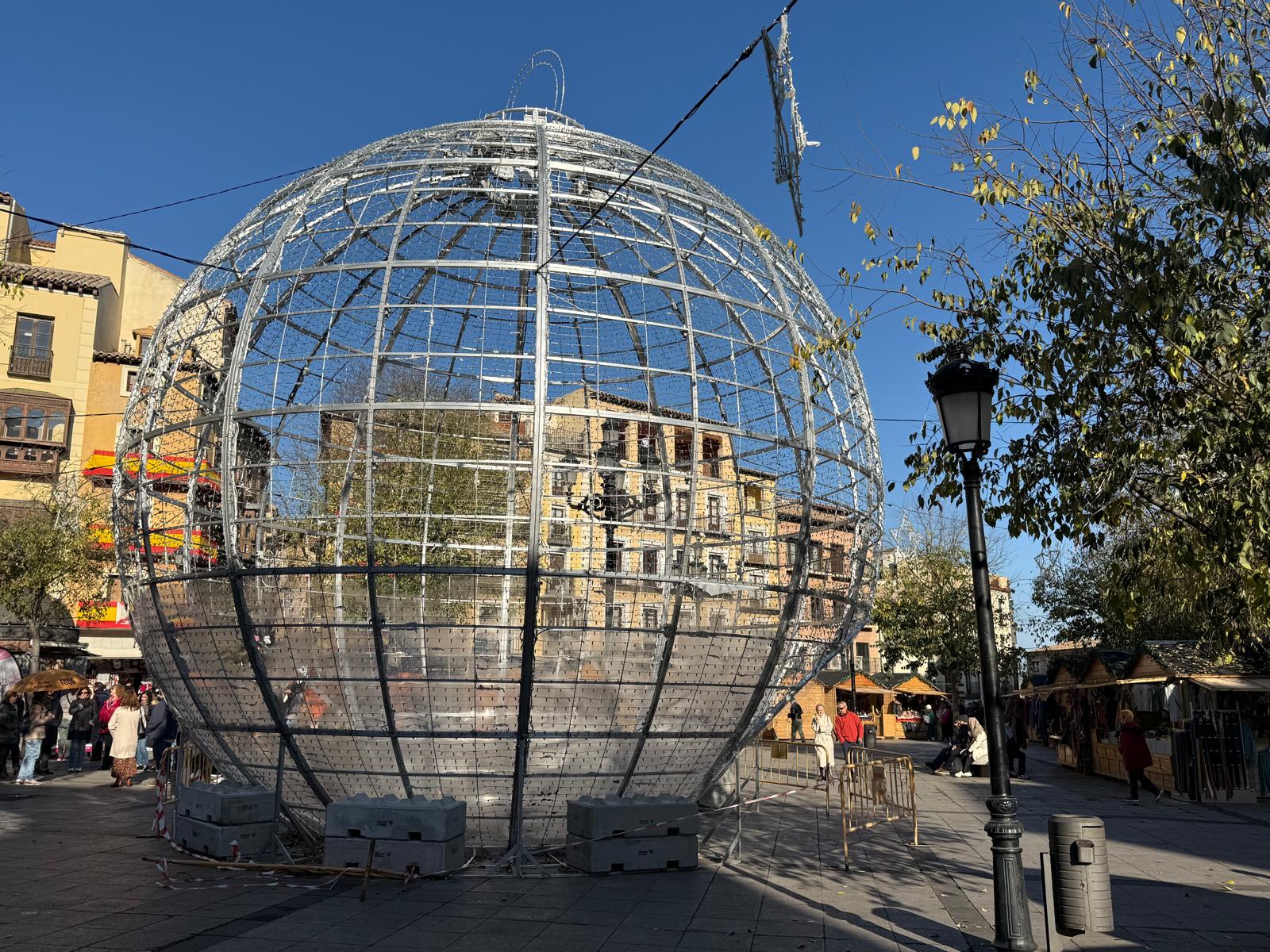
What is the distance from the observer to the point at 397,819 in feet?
28.3

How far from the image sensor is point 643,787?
988cm

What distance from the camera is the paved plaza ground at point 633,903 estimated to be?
274 inches

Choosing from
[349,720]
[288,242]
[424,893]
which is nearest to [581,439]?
[288,242]

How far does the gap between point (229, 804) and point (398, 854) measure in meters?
1.88

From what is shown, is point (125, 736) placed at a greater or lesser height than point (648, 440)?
lesser

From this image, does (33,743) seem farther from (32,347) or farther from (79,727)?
(32,347)

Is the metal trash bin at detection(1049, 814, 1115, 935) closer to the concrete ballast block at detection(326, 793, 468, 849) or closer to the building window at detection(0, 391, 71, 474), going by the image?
the concrete ballast block at detection(326, 793, 468, 849)

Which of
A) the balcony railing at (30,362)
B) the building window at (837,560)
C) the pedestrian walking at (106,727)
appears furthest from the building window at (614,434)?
the balcony railing at (30,362)

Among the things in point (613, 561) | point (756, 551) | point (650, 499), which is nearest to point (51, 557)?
point (650, 499)

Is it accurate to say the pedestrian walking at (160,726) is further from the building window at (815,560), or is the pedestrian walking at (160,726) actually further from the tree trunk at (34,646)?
the building window at (815,560)

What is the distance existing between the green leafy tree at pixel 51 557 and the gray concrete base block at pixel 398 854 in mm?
20030

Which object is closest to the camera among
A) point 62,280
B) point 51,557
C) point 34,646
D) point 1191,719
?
point 1191,719

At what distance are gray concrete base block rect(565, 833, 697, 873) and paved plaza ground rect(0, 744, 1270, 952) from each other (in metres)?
0.14

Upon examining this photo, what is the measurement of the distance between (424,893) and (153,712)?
1237cm
